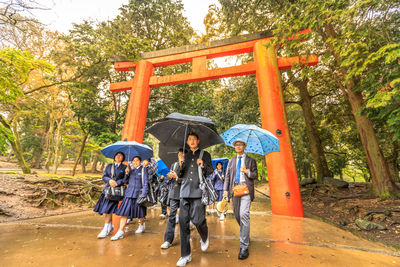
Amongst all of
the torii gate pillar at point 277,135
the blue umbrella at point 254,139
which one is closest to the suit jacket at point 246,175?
the blue umbrella at point 254,139

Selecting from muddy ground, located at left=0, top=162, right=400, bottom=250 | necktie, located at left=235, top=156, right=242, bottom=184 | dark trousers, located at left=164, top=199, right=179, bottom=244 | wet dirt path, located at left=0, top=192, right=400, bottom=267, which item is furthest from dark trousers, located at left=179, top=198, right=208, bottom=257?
muddy ground, located at left=0, top=162, right=400, bottom=250

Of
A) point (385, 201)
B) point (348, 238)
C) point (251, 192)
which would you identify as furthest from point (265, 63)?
point (385, 201)

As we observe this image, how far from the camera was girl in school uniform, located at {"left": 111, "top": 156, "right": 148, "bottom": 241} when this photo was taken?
3486mm

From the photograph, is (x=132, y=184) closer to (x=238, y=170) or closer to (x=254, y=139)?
(x=238, y=170)

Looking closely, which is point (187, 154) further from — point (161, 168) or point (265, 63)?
point (265, 63)

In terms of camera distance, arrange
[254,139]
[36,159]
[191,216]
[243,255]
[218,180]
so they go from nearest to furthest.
A: [243,255] < [191,216] < [254,139] < [218,180] < [36,159]

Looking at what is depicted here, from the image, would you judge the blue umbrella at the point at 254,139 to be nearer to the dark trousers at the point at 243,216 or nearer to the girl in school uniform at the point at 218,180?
the dark trousers at the point at 243,216

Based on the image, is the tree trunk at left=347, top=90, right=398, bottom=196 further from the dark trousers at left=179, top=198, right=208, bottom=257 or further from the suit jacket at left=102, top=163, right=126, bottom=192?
the suit jacket at left=102, top=163, right=126, bottom=192

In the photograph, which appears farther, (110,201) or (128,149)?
(128,149)

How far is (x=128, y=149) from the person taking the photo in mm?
4078

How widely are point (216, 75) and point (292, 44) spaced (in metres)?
2.70

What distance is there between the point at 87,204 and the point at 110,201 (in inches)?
191

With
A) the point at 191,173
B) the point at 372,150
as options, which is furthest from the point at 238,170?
the point at 372,150

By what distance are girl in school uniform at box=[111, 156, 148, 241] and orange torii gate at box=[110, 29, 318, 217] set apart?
11.2ft
